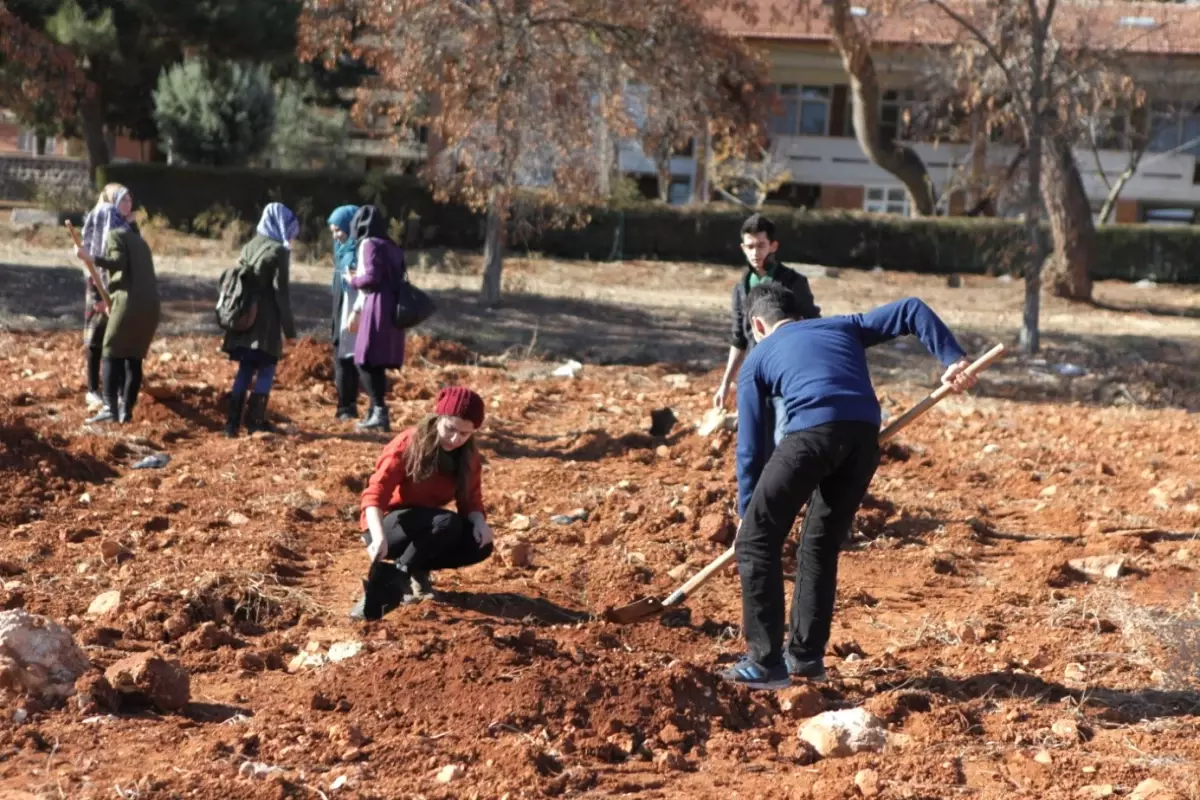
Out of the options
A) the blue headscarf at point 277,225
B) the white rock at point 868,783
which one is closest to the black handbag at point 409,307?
the blue headscarf at point 277,225

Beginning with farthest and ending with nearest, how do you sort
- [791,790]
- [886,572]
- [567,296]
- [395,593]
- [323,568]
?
[567,296] → [886,572] → [323,568] → [395,593] → [791,790]

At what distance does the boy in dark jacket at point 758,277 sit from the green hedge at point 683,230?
62.7 ft

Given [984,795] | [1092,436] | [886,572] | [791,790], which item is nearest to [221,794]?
[791,790]

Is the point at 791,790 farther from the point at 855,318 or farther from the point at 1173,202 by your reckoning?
the point at 1173,202

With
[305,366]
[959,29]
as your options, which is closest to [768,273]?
[305,366]

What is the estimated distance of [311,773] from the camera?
14.4ft

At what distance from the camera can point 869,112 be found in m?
28.9

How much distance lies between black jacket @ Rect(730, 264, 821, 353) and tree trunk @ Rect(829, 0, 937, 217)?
13.1 m

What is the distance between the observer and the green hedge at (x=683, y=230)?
2767 cm

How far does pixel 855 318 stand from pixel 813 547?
82 cm

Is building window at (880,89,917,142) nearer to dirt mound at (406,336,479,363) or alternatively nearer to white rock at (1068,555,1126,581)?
dirt mound at (406,336,479,363)

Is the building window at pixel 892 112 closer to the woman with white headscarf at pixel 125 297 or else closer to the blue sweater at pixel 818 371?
the woman with white headscarf at pixel 125 297

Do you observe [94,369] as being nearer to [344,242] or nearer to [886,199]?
[344,242]

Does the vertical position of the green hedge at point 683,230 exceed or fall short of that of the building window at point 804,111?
it falls short
